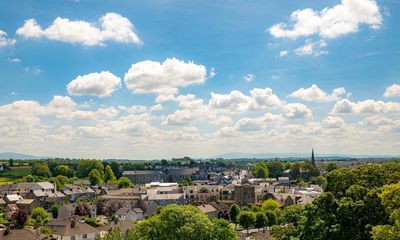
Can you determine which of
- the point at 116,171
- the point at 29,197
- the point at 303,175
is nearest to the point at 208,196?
the point at 29,197

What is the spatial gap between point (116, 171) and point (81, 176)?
15166mm

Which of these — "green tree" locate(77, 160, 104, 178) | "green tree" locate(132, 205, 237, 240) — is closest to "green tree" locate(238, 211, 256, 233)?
"green tree" locate(132, 205, 237, 240)

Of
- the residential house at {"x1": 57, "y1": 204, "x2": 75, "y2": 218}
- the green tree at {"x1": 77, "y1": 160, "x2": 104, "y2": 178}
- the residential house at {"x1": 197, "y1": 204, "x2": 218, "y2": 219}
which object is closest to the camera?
the residential house at {"x1": 197, "y1": 204, "x2": 218, "y2": 219}

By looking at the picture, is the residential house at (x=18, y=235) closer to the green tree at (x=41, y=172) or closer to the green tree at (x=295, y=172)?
the green tree at (x=41, y=172)

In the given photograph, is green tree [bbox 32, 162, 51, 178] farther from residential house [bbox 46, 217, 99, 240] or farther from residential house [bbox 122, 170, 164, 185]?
residential house [bbox 46, 217, 99, 240]

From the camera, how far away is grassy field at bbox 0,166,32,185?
5444 inches

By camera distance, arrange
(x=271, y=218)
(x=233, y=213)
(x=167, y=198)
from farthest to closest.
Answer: (x=167, y=198) → (x=233, y=213) → (x=271, y=218)

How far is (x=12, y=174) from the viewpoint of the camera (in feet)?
509

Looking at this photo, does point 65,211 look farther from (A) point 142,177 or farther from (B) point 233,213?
(A) point 142,177

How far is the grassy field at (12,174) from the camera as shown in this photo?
454ft

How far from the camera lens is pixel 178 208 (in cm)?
3825

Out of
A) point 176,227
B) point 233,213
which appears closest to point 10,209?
point 233,213

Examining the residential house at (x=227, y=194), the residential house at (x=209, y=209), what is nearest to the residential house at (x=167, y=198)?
the residential house at (x=227, y=194)

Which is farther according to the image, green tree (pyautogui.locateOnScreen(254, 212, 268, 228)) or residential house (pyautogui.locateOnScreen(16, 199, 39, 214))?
residential house (pyautogui.locateOnScreen(16, 199, 39, 214))
